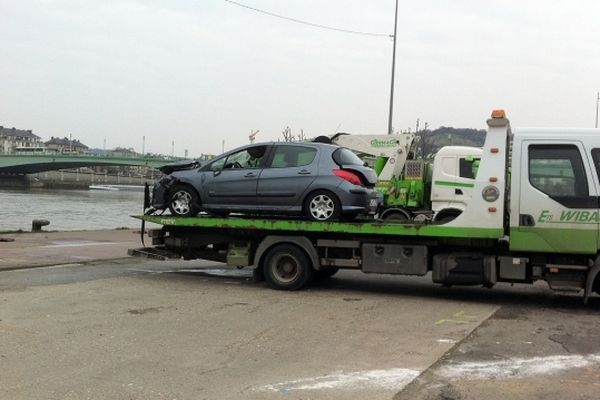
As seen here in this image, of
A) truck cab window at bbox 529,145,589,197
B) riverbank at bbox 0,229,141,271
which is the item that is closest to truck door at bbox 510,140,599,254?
truck cab window at bbox 529,145,589,197

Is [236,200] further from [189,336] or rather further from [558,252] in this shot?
[558,252]

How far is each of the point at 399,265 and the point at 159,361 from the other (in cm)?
493

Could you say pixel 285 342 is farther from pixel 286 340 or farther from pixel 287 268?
pixel 287 268

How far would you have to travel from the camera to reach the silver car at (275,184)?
33.6 feet

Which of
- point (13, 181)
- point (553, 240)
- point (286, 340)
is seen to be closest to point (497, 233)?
point (553, 240)

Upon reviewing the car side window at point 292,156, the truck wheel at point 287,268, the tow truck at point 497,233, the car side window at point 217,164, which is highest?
the car side window at point 292,156

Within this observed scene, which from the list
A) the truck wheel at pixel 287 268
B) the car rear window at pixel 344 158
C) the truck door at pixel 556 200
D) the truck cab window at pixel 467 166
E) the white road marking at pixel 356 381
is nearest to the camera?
the white road marking at pixel 356 381

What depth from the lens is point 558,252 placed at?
8.98 metres

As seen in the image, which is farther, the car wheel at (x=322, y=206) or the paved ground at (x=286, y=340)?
the car wheel at (x=322, y=206)

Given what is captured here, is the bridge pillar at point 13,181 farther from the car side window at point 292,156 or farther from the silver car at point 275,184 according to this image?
the car side window at point 292,156

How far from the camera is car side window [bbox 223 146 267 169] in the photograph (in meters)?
10.9

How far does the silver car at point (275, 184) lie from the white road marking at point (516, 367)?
14.6ft

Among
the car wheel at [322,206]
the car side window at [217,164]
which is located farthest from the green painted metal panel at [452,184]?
the car side window at [217,164]

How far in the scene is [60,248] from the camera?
53.4 ft
